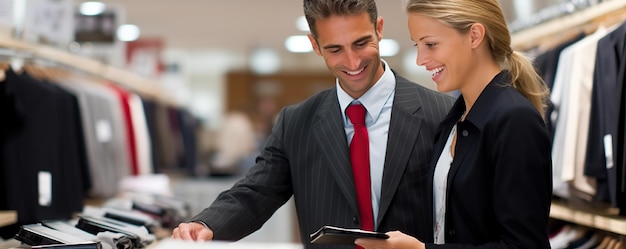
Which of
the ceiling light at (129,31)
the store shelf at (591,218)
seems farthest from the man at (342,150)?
the ceiling light at (129,31)

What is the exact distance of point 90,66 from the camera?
6.02 m

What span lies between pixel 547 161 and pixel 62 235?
1.49 m

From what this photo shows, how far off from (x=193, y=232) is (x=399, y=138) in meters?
0.71

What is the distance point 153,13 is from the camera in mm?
11570

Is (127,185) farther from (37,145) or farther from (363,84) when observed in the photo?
(363,84)

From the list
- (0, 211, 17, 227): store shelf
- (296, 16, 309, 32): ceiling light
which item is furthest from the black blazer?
(296, 16, 309, 32): ceiling light

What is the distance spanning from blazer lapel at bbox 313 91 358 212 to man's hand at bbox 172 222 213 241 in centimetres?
44

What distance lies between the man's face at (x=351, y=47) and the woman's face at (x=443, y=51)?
253mm

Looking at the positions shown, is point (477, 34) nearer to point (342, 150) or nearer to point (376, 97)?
point (376, 97)

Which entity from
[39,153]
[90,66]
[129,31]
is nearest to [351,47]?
[39,153]

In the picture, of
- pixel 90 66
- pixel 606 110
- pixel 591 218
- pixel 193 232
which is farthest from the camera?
pixel 90 66

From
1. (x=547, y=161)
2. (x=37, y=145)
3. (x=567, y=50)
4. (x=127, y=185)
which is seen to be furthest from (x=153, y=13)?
(x=547, y=161)

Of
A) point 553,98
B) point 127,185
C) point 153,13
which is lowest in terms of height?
point 127,185

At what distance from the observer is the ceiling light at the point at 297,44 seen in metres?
14.4
